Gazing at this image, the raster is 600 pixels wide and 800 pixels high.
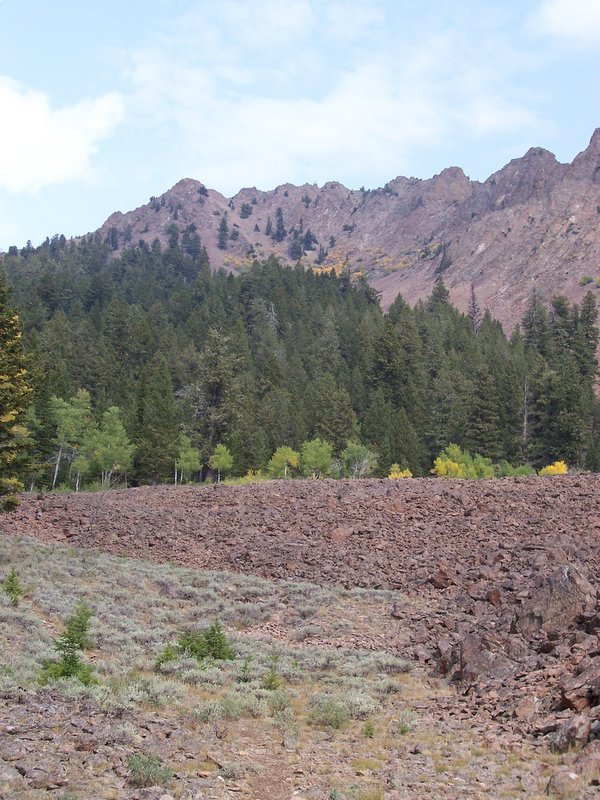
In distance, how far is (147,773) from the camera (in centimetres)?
850

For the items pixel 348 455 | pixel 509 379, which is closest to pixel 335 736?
pixel 348 455

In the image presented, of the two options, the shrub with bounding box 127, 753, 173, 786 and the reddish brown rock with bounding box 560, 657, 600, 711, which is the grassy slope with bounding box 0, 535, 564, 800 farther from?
the reddish brown rock with bounding box 560, 657, 600, 711

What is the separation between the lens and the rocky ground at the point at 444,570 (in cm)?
1036

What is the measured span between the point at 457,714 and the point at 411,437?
53.8 meters

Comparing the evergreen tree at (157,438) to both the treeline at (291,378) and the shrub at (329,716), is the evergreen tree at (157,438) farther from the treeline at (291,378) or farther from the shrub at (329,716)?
the shrub at (329,716)

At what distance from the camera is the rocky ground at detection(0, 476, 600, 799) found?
408 inches

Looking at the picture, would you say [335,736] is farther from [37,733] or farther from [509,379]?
[509,379]

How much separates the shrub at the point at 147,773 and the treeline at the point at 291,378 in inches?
1253

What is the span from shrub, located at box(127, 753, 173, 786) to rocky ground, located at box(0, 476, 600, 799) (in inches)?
45.3

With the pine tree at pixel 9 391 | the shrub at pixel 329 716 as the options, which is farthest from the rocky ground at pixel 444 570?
the pine tree at pixel 9 391

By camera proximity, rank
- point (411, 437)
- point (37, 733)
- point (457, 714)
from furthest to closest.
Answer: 1. point (411, 437)
2. point (457, 714)
3. point (37, 733)

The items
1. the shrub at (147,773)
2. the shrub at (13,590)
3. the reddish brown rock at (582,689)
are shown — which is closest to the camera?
the shrub at (147,773)

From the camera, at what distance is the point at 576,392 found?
63.6m

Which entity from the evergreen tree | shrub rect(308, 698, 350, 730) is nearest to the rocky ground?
shrub rect(308, 698, 350, 730)
